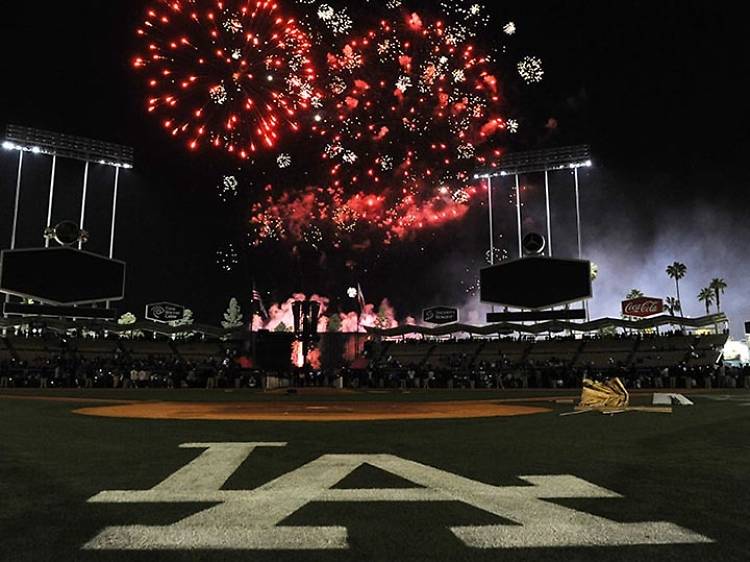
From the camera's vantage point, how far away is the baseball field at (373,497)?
365cm

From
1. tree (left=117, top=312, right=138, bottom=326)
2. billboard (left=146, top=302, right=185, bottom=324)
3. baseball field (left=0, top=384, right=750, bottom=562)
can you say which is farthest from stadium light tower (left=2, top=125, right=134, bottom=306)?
tree (left=117, top=312, right=138, bottom=326)

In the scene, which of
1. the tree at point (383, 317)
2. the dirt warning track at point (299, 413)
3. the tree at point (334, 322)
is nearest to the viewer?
the dirt warning track at point (299, 413)

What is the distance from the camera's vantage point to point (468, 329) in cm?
6391

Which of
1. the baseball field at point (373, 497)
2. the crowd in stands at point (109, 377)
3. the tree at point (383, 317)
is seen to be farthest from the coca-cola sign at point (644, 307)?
the baseball field at point (373, 497)

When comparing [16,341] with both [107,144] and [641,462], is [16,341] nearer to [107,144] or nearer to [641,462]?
[107,144]

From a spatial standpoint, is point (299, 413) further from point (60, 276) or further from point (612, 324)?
point (612, 324)

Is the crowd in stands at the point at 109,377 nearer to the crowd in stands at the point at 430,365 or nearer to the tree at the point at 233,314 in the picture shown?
the crowd in stands at the point at 430,365

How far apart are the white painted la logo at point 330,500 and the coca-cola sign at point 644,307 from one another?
6546 centimetres

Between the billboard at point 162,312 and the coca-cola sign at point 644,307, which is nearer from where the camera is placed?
the coca-cola sign at point 644,307

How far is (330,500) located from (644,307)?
6759 cm

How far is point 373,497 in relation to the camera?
5.02 m

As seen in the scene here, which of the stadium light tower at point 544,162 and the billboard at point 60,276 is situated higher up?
the stadium light tower at point 544,162

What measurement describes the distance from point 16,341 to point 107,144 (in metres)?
20.2

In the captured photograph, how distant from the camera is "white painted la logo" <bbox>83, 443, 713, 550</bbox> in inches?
147
